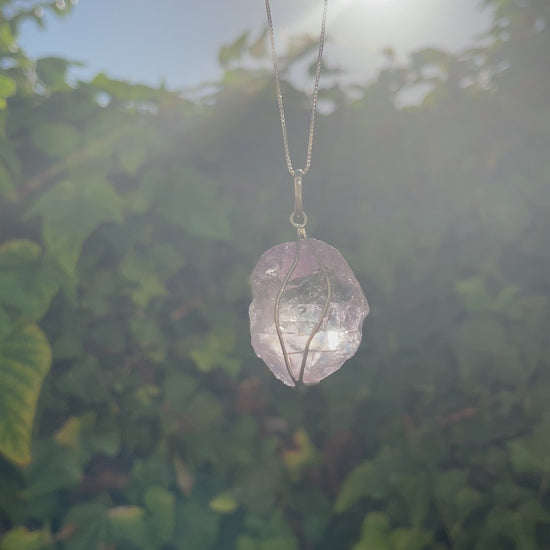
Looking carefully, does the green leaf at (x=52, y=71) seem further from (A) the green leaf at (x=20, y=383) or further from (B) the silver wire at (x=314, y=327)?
(B) the silver wire at (x=314, y=327)

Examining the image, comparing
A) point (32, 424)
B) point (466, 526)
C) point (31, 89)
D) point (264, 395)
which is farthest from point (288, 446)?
point (31, 89)

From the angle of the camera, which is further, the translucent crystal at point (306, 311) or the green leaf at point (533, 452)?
the green leaf at point (533, 452)

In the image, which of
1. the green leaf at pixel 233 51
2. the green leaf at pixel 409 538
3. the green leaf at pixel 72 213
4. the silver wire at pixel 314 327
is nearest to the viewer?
the silver wire at pixel 314 327

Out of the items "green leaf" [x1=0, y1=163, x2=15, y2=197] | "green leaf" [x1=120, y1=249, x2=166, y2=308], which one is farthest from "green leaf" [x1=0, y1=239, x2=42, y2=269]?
"green leaf" [x1=120, y1=249, x2=166, y2=308]

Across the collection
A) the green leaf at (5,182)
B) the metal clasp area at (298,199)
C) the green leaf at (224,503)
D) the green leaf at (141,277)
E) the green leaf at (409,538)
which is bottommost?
the green leaf at (409,538)

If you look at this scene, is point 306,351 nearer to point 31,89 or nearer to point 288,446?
point 288,446

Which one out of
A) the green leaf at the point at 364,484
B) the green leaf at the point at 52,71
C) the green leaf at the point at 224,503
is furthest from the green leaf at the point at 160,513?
the green leaf at the point at 52,71

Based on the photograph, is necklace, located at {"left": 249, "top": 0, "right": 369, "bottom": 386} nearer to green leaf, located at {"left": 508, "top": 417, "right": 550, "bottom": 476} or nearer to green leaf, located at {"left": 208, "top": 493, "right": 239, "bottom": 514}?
green leaf, located at {"left": 208, "top": 493, "right": 239, "bottom": 514}

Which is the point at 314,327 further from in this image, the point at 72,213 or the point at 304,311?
the point at 72,213
